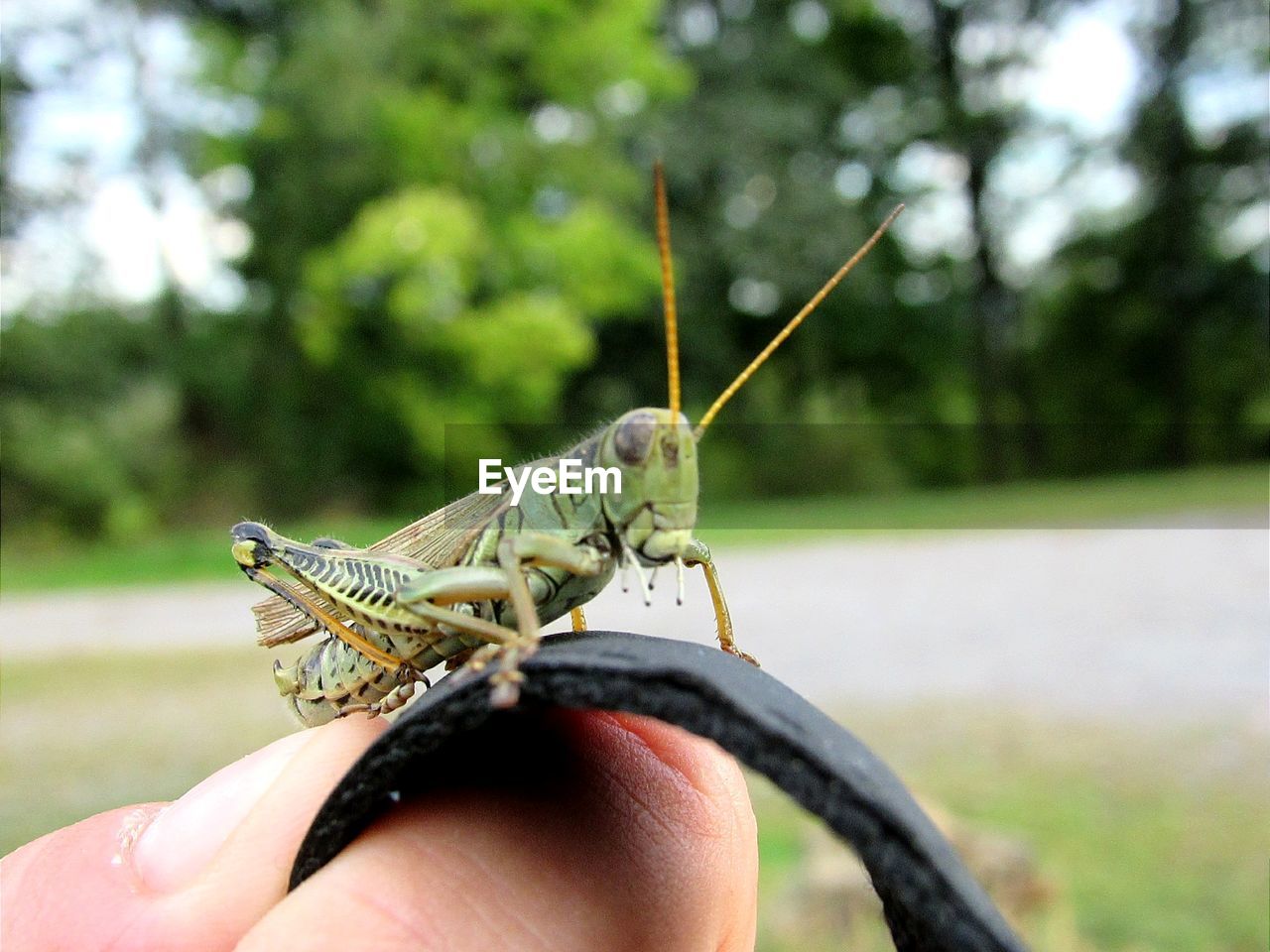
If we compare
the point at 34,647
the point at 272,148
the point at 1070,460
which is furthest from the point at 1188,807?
the point at 1070,460

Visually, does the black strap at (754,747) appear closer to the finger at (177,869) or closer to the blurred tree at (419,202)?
the finger at (177,869)

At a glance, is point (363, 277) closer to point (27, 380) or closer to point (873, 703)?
point (27, 380)

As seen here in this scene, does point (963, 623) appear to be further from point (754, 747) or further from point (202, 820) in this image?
point (754, 747)

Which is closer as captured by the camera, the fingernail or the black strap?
the black strap

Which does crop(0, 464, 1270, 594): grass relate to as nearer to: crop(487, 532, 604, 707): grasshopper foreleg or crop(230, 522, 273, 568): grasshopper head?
crop(230, 522, 273, 568): grasshopper head

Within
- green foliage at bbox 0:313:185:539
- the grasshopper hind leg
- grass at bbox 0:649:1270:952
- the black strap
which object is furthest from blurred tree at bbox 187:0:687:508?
the black strap

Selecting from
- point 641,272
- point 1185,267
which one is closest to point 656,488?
point 641,272
